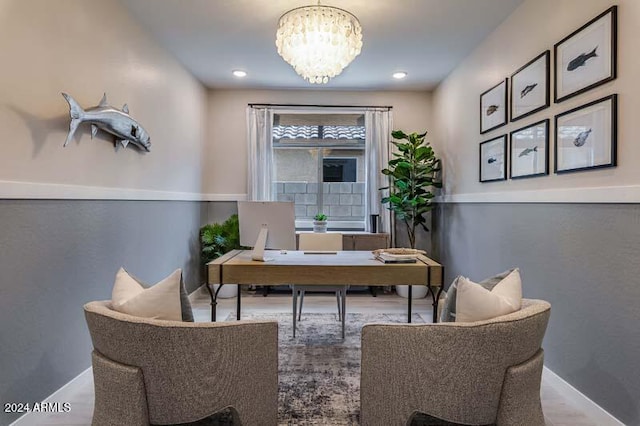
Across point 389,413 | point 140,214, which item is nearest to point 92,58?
point 140,214

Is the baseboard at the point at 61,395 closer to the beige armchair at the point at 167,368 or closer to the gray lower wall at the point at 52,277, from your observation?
the gray lower wall at the point at 52,277

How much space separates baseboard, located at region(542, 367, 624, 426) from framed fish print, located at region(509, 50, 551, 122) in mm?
1703

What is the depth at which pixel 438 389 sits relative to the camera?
1.34m

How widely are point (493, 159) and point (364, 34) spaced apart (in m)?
1.52

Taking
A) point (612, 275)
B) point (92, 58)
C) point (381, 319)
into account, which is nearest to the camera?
point (612, 275)

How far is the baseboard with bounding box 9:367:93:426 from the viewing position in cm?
173

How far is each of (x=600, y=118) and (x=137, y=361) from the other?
7.87 ft

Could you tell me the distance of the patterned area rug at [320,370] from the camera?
6.28 feet

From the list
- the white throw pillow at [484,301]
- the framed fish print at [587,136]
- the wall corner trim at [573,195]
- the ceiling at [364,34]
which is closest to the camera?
the white throw pillow at [484,301]

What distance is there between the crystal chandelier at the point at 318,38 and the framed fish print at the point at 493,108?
1.27m

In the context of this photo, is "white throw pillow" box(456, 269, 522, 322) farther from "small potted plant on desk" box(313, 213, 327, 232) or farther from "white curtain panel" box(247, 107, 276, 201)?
"white curtain panel" box(247, 107, 276, 201)

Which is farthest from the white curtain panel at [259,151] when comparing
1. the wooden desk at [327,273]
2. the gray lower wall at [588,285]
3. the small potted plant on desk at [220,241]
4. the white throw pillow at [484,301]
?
the white throw pillow at [484,301]

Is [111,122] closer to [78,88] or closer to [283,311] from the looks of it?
[78,88]

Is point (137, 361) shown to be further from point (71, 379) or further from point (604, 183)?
point (604, 183)
